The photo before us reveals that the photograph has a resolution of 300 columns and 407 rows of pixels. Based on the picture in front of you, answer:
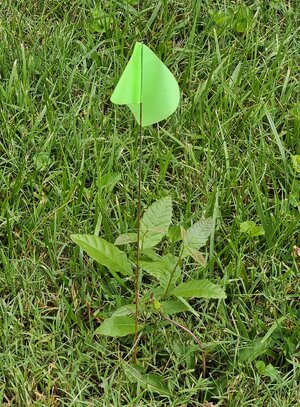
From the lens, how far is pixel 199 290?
195 cm

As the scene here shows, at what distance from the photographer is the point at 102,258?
2.01 meters

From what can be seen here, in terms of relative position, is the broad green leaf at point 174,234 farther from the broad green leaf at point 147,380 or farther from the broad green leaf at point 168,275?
the broad green leaf at point 147,380

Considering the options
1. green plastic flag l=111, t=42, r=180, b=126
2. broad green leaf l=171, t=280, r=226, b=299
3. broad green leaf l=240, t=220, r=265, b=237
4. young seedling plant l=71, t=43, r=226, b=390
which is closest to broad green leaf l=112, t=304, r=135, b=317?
young seedling plant l=71, t=43, r=226, b=390

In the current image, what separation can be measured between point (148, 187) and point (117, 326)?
489 millimetres

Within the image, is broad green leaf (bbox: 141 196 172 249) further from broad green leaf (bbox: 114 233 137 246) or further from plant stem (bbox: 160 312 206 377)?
plant stem (bbox: 160 312 206 377)

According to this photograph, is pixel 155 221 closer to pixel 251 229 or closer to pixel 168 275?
pixel 168 275

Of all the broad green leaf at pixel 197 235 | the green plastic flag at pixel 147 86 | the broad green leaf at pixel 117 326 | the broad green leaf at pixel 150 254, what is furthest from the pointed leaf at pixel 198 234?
the green plastic flag at pixel 147 86

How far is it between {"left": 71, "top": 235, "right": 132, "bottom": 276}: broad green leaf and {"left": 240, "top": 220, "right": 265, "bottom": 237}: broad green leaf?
1.10 ft

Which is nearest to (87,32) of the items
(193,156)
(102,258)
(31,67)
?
(31,67)

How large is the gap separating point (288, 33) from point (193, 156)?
0.68m

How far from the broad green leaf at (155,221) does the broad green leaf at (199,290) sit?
0.13 meters

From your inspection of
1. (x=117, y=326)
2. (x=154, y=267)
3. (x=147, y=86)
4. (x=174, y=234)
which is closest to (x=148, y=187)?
(x=174, y=234)

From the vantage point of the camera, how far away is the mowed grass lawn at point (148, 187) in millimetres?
1945

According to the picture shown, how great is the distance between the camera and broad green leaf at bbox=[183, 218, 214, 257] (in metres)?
1.97
